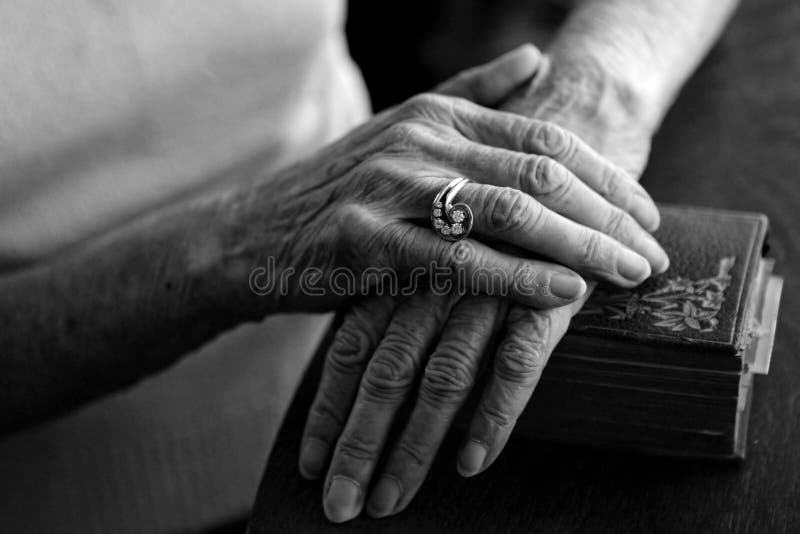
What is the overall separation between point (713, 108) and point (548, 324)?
0.60 meters

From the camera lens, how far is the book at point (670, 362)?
2.12 feet

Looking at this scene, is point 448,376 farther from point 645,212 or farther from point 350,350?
point 645,212

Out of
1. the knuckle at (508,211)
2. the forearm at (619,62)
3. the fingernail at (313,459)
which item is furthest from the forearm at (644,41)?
the fingernail at (313,459)

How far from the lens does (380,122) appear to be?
83 cm

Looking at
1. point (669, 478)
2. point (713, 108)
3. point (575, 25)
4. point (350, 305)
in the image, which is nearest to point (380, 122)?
point (350, 305)

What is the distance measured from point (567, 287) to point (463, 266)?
0.28ft

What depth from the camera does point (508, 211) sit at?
26.9 inches

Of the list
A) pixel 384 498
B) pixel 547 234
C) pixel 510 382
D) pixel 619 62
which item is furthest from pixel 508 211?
pixel 619 62

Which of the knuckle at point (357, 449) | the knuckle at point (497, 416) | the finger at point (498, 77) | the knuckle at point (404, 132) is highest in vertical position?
the knuckle at point (404, 132)

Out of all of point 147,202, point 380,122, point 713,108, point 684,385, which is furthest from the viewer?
point 713,108

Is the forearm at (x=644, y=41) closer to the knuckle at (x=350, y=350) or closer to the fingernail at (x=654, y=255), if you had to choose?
the fingernail at (x=654, y=255)

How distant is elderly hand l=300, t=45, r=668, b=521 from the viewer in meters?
0.67

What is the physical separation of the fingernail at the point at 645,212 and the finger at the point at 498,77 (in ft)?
0.69

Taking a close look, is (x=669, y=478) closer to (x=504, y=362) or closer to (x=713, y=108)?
(x=504, y=362)
